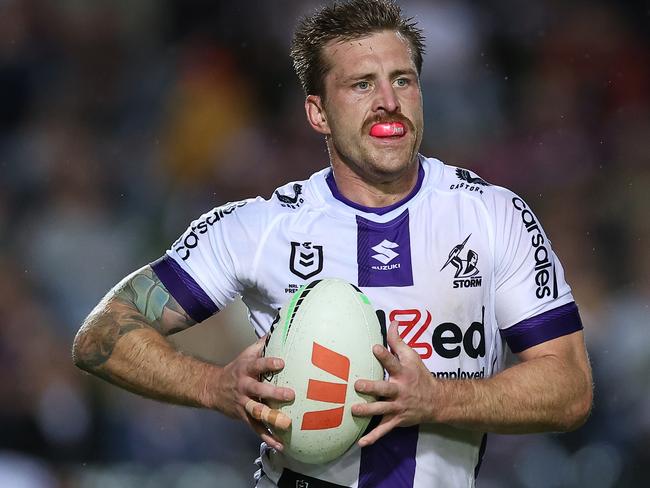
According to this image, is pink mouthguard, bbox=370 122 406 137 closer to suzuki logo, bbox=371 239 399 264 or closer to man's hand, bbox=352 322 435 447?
suzuki logo, bbox=371 239 399 264

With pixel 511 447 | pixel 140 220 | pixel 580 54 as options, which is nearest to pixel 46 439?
pixel 140 220

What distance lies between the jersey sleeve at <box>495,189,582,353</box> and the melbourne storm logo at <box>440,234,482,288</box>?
81mm

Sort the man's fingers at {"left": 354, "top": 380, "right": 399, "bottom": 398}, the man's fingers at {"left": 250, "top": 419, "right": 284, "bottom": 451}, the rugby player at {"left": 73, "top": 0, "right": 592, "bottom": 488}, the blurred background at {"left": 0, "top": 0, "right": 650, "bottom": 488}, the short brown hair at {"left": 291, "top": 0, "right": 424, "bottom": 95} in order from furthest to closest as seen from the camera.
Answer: the blurred background at {"left": 0, "top": 0, "right": 650, "bottom": 488}
the short brown hair at {"left": 291, "top": 0, "right": 424, "bottom": 95}
the rugby player at {"left": 73, "top": 0, "right": 592, "bottom": 488}
the man's fingers at {"left": 250, "top": 419, "right": 284, "bottom": 451}
the man's fingers at {"left": 354, "top": 380, "right": 399, "bottom": 398}

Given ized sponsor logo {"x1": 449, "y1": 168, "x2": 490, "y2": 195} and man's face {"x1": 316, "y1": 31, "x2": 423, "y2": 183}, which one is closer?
man's face {"x1": 316, "y1": 31, "x2": 423, "y2": 183}

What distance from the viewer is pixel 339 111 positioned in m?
3.94

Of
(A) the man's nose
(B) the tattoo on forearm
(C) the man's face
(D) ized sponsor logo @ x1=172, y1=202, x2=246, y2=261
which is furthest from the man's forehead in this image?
(B) the tattoo on forearm

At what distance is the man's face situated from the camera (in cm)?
379

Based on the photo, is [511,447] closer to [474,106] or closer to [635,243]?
[635,243]

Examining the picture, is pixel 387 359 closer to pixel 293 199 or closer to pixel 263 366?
pixel 263 366

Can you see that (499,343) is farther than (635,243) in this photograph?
No

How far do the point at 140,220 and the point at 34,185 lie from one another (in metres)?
0.79

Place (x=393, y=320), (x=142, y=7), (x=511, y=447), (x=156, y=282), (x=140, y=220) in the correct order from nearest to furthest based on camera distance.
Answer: (x=393, y=320)
(x=156, y=282)
(x=511, y=447)
(x=140, y=220)
(x=142, y=7)

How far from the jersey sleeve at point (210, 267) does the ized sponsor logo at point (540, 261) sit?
0.93 meters

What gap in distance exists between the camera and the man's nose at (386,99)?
3748 millimetres
